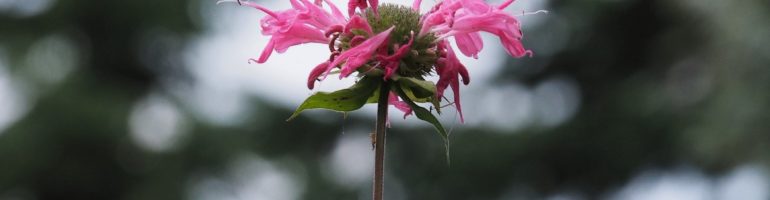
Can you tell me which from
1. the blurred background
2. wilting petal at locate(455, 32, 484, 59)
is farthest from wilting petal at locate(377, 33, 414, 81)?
the blurred background

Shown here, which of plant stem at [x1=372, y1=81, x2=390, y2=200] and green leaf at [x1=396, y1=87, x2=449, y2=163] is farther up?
green leaf at [x1=396, y1=87, x2=449, y2=163]

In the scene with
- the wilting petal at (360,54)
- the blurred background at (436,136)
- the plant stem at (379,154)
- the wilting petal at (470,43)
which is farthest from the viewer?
the blurred background at (436,136)

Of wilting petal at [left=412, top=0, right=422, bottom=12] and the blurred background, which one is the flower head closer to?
wilting petal at [left=412, top=0, right=422, bottom=12]

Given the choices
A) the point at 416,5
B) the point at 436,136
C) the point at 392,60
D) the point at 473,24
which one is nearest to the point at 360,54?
the point at 392,60

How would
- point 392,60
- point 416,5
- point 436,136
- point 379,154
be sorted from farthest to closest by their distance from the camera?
point 436,136 < point 416,5 < point 392,60 < point 379,154

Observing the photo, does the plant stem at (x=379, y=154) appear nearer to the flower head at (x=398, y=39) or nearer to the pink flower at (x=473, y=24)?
the flower head at (x=398, y=39)

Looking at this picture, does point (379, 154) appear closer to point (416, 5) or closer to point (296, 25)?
point (296, 25)

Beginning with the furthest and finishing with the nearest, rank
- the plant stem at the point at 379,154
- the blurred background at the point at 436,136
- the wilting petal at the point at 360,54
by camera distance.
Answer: the blurred background at the point at 436,136 < the wilting petal at the point at 360,54 < the plant stem at the point at 379,154

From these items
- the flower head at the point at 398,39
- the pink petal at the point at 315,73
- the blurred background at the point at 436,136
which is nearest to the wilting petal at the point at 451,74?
the flower head at the point at 398,39
